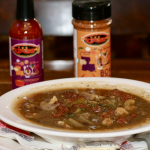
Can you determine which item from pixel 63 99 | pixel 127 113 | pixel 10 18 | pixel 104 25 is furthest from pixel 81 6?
pixel 10 18

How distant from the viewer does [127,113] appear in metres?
1.54

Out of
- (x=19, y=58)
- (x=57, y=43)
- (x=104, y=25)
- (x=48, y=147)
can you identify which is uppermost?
(x=104, y=25)

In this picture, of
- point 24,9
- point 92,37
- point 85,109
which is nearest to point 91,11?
point 92,37

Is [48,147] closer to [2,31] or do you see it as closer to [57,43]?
[2,31]

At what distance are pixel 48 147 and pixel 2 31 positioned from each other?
1.83 m

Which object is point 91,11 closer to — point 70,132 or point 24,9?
point 24,9

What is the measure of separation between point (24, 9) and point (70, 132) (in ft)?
2.96

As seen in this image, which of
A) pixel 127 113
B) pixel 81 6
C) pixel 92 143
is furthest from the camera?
pixel 81 6

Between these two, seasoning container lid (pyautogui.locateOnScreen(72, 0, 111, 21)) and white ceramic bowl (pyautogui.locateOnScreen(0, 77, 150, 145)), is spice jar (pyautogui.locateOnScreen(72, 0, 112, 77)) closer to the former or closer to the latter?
seasoning container lid (pyautogui.locateOnScreen(72, 0, 111, 21))

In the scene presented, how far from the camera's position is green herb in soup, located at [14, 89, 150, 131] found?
1421mm

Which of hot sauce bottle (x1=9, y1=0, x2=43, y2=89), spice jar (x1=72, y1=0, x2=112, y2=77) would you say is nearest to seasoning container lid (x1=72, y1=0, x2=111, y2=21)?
spice jar (x1=72, y1=0, x2=112, y2=77)

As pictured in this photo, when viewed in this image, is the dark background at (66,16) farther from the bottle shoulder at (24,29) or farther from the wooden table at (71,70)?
the bottle shoulder at (24,29)

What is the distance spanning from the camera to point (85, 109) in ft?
5.15

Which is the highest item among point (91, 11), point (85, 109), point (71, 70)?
point (91, 11)
